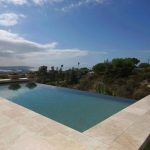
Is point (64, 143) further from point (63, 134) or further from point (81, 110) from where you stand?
point (81, 110)

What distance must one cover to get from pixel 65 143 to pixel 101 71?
12571mm

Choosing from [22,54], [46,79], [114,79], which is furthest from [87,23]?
[22,54]

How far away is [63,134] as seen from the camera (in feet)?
13.3

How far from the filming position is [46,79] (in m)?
16.8

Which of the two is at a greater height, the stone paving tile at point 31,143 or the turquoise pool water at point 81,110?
the stone paving tile at point 31,143

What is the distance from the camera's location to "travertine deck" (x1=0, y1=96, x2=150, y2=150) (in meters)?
3.58

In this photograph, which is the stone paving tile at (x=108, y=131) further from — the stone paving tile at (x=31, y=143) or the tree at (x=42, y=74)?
the tree at (x=42, y=74)

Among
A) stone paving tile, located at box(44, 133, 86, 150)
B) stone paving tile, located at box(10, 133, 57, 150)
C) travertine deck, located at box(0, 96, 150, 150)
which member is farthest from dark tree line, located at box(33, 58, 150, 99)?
stone paving tile, located at box(10, 133, 57, 150)

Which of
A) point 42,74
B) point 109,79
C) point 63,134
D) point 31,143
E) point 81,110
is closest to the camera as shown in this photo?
point 31,143

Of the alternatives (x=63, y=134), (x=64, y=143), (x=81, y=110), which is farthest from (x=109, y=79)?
(x=64, y=143)

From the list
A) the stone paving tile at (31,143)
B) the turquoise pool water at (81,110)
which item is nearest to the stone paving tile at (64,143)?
the stone paving tile at (31,143)

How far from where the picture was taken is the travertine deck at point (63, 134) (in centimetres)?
358

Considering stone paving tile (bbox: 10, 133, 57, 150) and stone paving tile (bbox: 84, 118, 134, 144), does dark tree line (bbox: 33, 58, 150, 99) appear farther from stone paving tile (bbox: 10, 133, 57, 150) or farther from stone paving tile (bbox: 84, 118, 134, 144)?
stone paving tile (bbox: 10, 133, 57, 150)

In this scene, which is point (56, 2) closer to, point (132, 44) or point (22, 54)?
point (132, 44)
